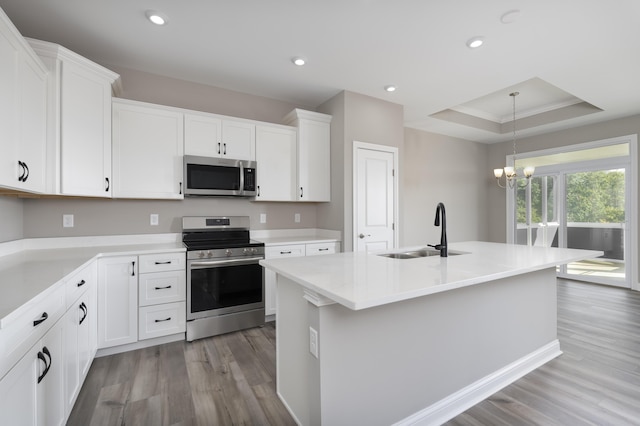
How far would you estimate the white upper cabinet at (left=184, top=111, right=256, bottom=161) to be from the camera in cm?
312

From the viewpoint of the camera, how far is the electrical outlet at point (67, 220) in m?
2.80

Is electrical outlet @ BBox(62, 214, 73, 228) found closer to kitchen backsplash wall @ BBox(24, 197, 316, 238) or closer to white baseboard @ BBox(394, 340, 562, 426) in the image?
kitchen backsplash wall @ BBox(24, 197, 316, 238)

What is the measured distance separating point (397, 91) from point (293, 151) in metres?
1.47

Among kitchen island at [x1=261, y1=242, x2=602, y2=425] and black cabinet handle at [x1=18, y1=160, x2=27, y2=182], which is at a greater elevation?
black cabinet handle at [x1=18, y1=160, x2=27, y2=182]

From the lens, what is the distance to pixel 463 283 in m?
1.43

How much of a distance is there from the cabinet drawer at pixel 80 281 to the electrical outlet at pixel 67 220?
30.0 inches

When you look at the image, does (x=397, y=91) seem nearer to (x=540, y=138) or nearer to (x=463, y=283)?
(x=463, y=283)

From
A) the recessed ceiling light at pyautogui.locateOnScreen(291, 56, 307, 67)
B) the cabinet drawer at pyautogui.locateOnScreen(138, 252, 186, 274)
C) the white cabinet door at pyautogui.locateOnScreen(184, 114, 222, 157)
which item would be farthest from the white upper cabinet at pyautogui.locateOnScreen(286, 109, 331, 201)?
the cabinet drawer at pyautogui.locateOnScreen(138, 252, 186, 274)

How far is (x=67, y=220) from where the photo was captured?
2820 millimetres

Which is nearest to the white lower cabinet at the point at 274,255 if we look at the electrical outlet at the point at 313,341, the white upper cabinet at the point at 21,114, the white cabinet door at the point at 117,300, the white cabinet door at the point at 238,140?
the white cabinet door at the point at 238,140

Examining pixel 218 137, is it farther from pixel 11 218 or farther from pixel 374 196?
pixel 374 196

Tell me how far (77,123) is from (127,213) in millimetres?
988

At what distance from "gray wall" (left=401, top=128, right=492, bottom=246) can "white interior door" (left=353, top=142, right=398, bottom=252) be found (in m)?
0.89

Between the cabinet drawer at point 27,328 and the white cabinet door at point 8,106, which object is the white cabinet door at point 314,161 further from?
the cabinet drawer at point 27,328
